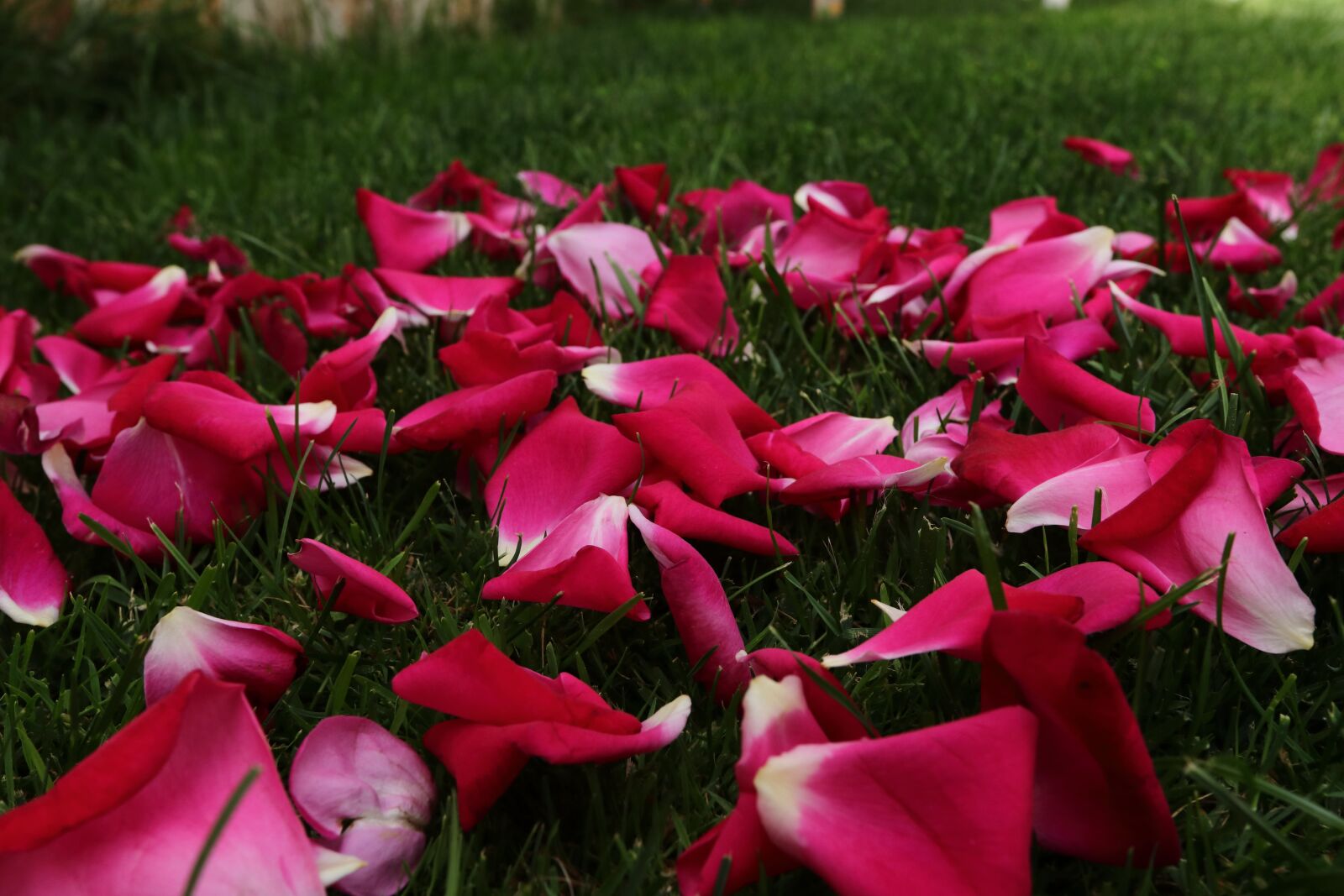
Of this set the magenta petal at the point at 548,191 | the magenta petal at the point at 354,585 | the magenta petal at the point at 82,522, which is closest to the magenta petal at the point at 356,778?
the magenta petal at the point at 354,585

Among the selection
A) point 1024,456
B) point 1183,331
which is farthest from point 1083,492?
point 1183,331

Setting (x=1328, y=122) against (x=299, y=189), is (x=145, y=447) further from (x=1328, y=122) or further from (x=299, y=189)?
(x=1328, y=122)

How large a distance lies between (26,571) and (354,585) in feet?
0.94

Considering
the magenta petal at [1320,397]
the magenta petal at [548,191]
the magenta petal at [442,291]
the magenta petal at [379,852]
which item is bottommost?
the magenta petal at [379,852]

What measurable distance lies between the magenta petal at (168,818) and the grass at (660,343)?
99 mm

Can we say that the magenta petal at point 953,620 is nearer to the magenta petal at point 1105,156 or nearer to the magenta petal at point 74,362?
the magenta petal at point 74,362

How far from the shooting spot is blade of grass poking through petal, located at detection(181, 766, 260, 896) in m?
0.49

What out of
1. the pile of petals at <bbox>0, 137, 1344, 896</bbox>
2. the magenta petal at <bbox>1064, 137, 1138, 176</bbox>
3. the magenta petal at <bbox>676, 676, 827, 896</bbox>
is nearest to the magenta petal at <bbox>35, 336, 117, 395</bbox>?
the pile of petals at <bbox>0, 137, 1344, 896</bbox>

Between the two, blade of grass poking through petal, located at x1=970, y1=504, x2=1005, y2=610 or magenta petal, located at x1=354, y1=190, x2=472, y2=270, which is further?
magenta petal, located at x1=354, y1=190, x2=472, y2=270

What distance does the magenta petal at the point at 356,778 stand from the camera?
61 cm

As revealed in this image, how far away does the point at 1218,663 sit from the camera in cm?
74

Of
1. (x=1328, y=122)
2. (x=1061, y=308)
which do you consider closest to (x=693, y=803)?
Result: (x=1061, y=308)

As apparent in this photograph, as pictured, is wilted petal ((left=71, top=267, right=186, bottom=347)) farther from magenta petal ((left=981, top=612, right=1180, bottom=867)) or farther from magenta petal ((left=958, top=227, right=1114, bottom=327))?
magenta petal ((left=981, top=612, right=1180, bottom=867))

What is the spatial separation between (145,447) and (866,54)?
2.89 metres
